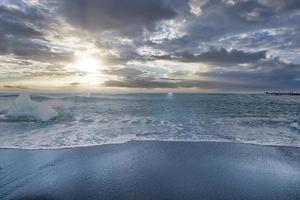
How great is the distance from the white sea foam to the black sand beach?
29.4 feet

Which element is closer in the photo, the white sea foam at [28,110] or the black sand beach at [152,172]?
the black sand beach at [152,172]

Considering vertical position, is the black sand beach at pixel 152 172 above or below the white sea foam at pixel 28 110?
below

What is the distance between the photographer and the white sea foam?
17.1 metres

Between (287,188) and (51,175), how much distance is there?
6.52 metres

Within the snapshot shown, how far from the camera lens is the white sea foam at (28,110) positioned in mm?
17109

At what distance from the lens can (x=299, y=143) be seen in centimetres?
1022

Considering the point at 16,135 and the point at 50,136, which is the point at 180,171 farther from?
the point at 16,135

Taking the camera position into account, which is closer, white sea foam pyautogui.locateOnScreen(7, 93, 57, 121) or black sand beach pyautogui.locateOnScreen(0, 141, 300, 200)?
black sand beach pyautogui.locateOnScreen(0, 141, 300, 200)

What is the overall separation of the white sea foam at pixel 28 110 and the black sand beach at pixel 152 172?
8976 mm

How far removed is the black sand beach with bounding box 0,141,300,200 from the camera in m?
5.19

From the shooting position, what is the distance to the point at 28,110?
17.8 metres

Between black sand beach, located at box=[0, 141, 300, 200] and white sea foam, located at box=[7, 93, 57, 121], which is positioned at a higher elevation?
white sea foam, located at box=[7, 93, 57, 121]

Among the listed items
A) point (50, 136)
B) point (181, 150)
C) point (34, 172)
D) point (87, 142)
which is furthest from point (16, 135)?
point (181, 150)

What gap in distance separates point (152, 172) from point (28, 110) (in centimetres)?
1534
